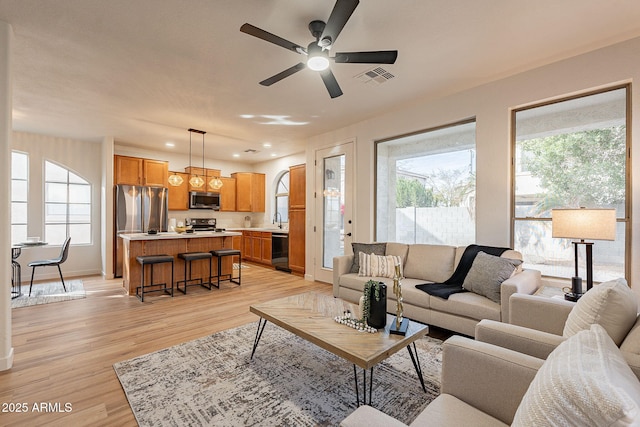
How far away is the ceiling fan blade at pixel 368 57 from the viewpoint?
219cm

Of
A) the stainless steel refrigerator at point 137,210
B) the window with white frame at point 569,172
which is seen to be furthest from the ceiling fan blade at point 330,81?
the stainless steel refrigerator at point 137,210

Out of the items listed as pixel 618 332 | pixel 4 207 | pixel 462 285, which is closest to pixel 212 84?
pixel 4 207

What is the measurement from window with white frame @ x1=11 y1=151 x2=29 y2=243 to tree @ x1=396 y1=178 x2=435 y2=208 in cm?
660

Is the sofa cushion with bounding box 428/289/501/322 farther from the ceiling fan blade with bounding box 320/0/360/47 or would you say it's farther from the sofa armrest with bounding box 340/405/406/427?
the ceiling fan blade with bounding box 320/0/360/47

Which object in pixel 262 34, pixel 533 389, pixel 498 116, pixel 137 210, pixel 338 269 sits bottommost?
pixel 338 269

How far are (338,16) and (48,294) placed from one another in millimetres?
5554

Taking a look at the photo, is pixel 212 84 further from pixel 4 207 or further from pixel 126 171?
pixel 126 171

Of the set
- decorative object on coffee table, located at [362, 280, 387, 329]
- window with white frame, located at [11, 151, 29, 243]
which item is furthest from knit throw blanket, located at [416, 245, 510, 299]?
window with white frame, located at [11, 151, 29, 243]

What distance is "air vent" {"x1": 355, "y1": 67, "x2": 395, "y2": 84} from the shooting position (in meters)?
3.01

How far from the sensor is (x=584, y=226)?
220 centimetres

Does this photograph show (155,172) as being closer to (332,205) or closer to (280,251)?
(280,251)

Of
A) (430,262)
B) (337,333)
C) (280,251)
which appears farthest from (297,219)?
(337,333)

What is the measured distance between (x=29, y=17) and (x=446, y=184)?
4414 millimetres

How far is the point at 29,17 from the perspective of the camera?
2252 millimetres
